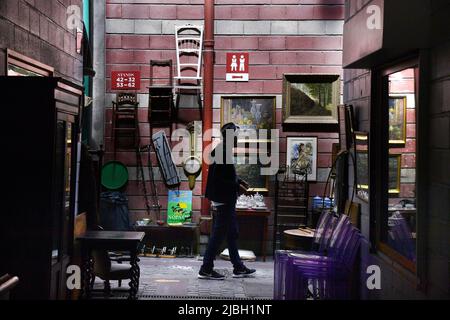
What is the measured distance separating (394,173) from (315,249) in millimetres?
1260

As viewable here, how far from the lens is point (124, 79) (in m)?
8.40

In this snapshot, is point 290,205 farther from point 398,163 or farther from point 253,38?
point 398,163

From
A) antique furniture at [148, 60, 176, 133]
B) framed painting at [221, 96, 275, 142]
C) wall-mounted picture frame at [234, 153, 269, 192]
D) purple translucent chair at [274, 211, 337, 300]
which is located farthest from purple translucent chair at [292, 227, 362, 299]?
antique furniture at [148, 60, 176, 133]

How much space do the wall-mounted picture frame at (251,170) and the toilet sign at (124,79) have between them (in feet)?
5.81

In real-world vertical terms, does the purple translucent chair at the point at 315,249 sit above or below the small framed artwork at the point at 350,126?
below

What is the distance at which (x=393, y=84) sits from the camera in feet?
15.9

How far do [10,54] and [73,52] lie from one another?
88.1 inches

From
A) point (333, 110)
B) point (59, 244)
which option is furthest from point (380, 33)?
point (333, 110)

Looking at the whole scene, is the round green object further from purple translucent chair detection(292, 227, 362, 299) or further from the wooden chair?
purple translucent chair detection(292, 227, 362, 299)

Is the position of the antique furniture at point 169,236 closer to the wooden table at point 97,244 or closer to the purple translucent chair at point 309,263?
the wooden table at point 97,244

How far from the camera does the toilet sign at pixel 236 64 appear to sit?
27.5 ft

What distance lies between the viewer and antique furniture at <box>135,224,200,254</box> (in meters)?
8.25

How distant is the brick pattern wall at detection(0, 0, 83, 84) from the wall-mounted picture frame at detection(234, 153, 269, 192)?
8.35ft

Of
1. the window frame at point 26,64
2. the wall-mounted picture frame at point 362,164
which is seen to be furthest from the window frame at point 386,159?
the window frame at point 26,64
